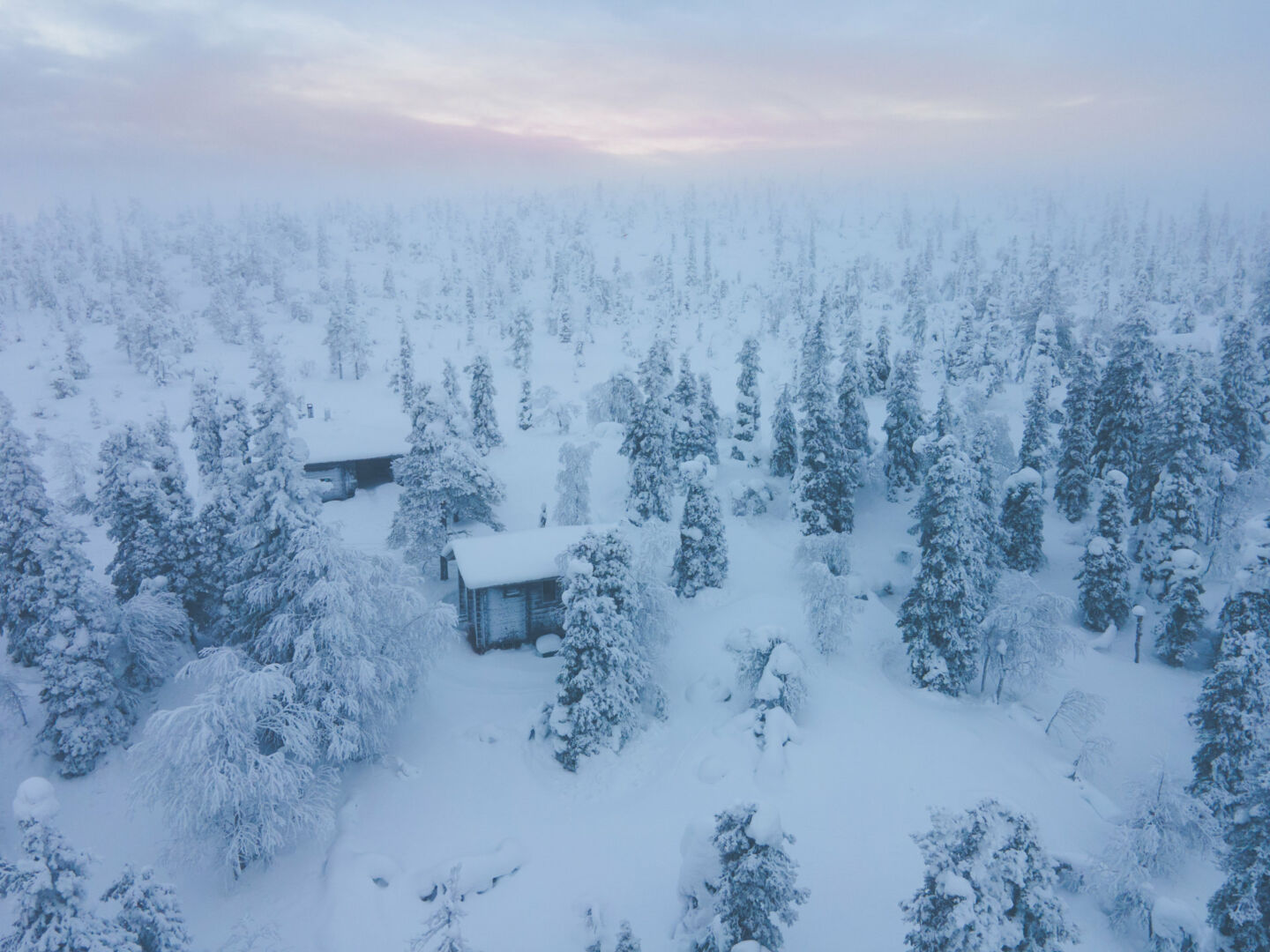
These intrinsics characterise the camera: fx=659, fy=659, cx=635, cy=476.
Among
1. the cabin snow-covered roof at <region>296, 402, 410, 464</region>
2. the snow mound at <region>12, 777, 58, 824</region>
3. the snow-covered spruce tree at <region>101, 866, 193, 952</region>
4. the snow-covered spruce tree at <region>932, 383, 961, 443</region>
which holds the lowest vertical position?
the snow-covered spruce tree at <region>101, 866, 193, 952</region>

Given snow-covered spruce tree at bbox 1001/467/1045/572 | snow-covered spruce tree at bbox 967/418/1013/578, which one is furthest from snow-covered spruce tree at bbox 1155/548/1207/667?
snow-covered spruce tree at bbox 967/418/1013/578

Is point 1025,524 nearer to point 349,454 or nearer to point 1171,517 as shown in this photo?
point 1171,517

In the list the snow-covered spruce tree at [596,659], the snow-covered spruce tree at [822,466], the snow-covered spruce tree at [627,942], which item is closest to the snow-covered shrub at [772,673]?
the snow-covered spruce tree at [596,659]

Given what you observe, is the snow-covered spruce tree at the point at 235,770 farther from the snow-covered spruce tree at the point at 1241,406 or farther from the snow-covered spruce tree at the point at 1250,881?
the snow-covered spruce tree at the point at 1241,406

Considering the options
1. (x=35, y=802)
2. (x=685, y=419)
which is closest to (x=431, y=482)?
(x=685, y=419)

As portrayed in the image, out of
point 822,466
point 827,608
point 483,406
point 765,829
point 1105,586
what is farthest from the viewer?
point 483,406

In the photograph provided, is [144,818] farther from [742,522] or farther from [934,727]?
[742,522]

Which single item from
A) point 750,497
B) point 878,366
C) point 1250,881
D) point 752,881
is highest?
point 878,366

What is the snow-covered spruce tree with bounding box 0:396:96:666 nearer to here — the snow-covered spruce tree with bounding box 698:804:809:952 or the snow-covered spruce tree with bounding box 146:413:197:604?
the snow-covered spruce tree with bounding box 146:413:197:604
